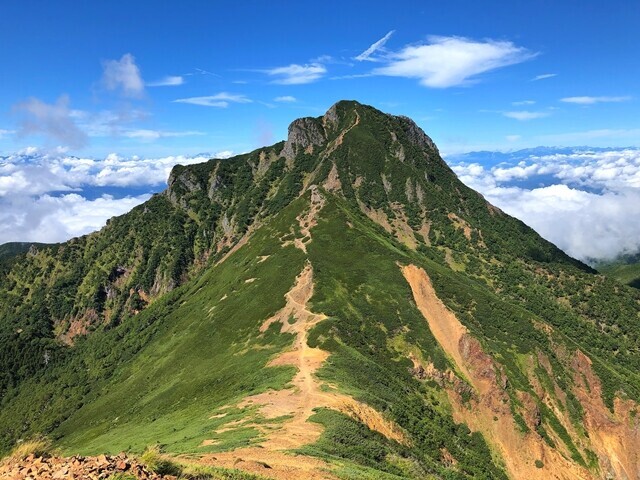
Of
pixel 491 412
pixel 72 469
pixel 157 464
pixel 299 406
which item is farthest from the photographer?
pixel 491 412

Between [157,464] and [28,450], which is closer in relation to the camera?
[28,450]

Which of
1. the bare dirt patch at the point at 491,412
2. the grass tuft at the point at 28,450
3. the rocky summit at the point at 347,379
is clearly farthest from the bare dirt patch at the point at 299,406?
the bare dirt patch at the point at 491,412

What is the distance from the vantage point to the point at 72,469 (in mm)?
23203

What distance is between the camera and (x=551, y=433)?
348 ft

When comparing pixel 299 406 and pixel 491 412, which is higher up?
pixel 299 406

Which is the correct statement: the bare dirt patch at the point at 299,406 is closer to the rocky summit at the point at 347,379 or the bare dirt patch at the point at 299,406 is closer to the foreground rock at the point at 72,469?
the rocky summit at the point at 347,379

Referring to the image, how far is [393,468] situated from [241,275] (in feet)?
347

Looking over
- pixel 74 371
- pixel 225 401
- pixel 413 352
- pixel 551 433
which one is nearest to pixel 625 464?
pixel 551 433

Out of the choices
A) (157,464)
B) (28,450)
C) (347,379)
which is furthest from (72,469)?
(347,379)

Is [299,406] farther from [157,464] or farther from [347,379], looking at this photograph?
[157,464]

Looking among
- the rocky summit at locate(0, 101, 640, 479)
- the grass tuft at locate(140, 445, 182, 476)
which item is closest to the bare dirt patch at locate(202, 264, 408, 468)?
the rocky summit at locate(0, 101, 640, 479)

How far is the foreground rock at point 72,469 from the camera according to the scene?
74.8 ft

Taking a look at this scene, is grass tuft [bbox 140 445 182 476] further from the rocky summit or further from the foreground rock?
the rocky summit

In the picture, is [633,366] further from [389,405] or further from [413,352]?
[389,405]
